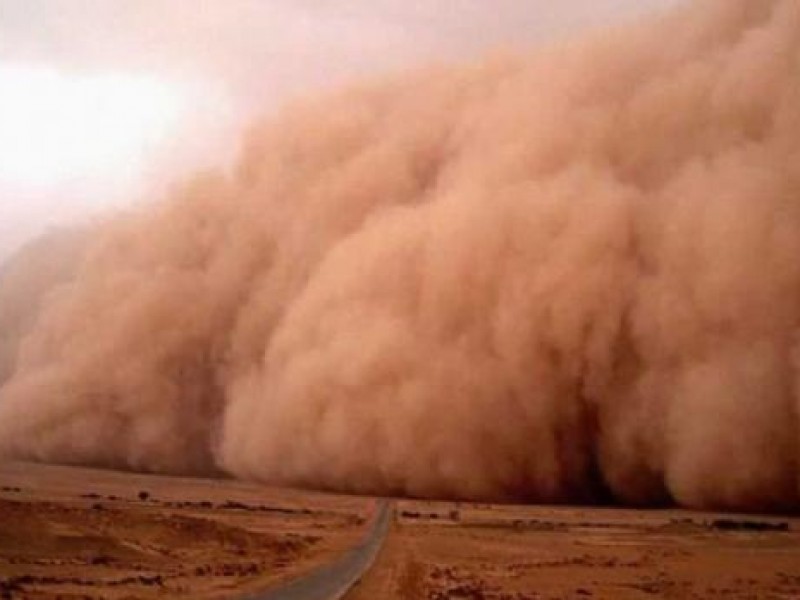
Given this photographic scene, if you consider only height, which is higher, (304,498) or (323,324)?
(323,324)

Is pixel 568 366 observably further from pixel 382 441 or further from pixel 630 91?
pixel 630 91

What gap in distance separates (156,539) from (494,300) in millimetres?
8628

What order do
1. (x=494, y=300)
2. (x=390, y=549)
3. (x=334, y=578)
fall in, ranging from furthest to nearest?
(x=494, y=300)
(x=390, y=549)
(x=334, y=578)

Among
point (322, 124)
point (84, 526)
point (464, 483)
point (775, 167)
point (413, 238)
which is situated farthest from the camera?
point (322, 124)

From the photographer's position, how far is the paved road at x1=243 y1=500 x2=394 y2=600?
6360 millimetres

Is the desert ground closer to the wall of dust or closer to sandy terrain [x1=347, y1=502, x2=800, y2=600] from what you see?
sandy terrain [x1=347, y1=502, x2=800, y2=600]

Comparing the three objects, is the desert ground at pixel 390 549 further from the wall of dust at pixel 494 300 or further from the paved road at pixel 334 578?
the wall of dust at pixel 494 300

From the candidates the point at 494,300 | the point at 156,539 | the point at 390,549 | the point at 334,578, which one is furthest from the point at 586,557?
the point at 494,300

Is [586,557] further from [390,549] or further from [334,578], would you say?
[334,578]

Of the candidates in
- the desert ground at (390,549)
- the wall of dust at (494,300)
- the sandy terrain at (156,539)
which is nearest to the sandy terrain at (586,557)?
the desert ground at (390,549)

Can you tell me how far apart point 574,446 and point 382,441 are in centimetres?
284

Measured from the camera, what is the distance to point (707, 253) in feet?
45.1

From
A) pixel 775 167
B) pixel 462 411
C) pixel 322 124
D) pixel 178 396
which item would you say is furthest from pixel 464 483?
pixel 322 124

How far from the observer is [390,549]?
884 cm
